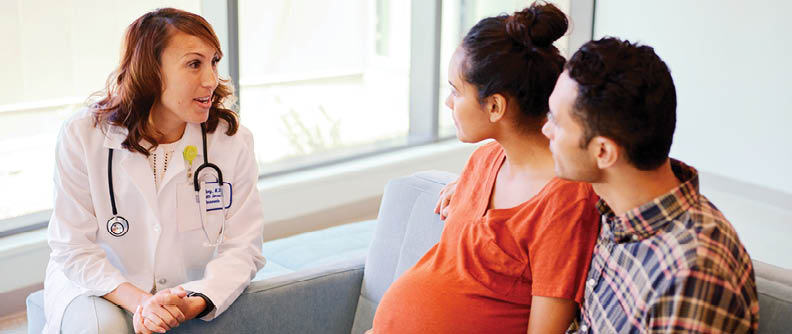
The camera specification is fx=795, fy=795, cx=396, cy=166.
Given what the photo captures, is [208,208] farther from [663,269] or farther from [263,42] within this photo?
[263,42]

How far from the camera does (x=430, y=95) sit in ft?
15.3

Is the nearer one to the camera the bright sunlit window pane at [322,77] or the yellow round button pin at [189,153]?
the yellow round button pin at [189,153]

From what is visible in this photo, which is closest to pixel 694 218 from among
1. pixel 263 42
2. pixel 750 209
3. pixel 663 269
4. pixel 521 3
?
pixel 663 269

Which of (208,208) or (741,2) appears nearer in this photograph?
(208,208)

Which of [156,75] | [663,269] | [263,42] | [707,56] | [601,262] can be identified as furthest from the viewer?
[707,56]

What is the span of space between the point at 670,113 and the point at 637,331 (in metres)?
0.37

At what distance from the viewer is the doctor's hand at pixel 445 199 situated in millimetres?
1941

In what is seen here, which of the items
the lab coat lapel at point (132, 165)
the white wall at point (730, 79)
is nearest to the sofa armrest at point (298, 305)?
the lab coat lapel at point (132, 165)

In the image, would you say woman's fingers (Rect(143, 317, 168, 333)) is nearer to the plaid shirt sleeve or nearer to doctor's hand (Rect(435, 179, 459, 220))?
doctor's hand (Rect(435, 179, 459, 220))

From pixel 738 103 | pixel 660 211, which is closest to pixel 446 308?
pixel 660 211

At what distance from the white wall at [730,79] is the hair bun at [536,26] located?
3081mm

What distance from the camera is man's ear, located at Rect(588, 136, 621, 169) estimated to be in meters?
1.33

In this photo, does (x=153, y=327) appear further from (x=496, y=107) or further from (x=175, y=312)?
(x=496, y=107)

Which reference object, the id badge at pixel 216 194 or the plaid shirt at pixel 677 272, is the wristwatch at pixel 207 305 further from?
the plaid shirt at pixel 677 272
